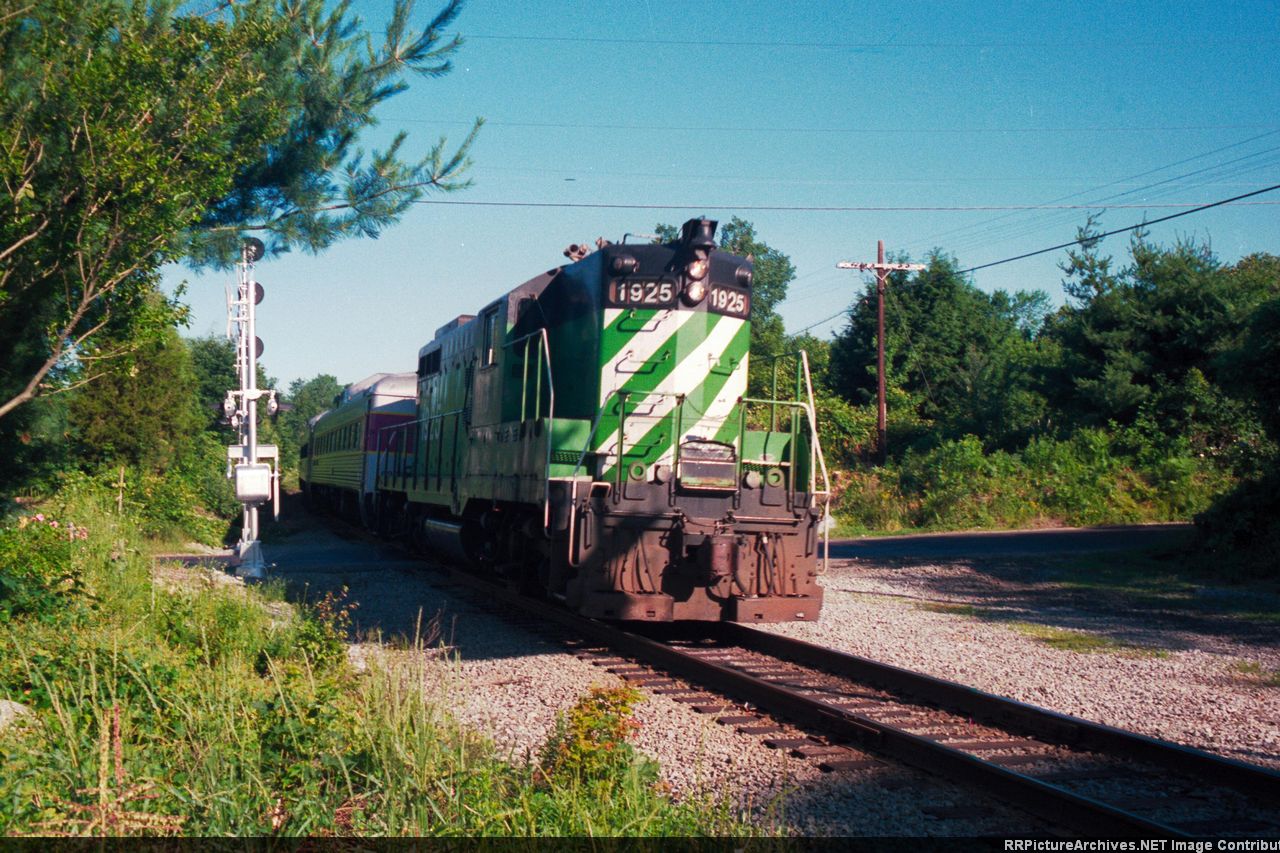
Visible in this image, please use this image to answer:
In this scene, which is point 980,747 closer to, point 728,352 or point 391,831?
point 391,831

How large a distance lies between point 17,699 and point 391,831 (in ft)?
10.3

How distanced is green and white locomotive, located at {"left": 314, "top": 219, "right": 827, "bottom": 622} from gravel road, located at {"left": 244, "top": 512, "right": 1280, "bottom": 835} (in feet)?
2.93

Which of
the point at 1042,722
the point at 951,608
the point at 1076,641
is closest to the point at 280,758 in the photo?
the point at 1042,722

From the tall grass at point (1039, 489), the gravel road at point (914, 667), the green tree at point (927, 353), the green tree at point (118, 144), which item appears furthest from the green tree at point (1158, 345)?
the green tree at point (118, 144)

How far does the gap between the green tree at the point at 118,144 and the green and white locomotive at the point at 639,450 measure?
2.72 metres

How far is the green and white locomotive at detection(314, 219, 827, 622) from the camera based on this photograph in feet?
26.3

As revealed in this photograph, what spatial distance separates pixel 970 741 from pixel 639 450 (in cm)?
403

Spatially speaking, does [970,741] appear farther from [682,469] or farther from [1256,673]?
[1256,673]

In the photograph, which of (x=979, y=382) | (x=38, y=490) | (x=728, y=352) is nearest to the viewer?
(x=728, y=352)

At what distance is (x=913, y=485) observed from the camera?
93.1 feet

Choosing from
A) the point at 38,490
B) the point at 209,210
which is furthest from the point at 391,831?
the point at 38,490

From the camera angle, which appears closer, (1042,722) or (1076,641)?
(1042,722)

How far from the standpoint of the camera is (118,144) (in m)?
6.18

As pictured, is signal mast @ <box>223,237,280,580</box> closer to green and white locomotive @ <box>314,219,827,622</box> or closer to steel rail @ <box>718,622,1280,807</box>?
green and white locomotive @ <box>314,219,827,622</box>
